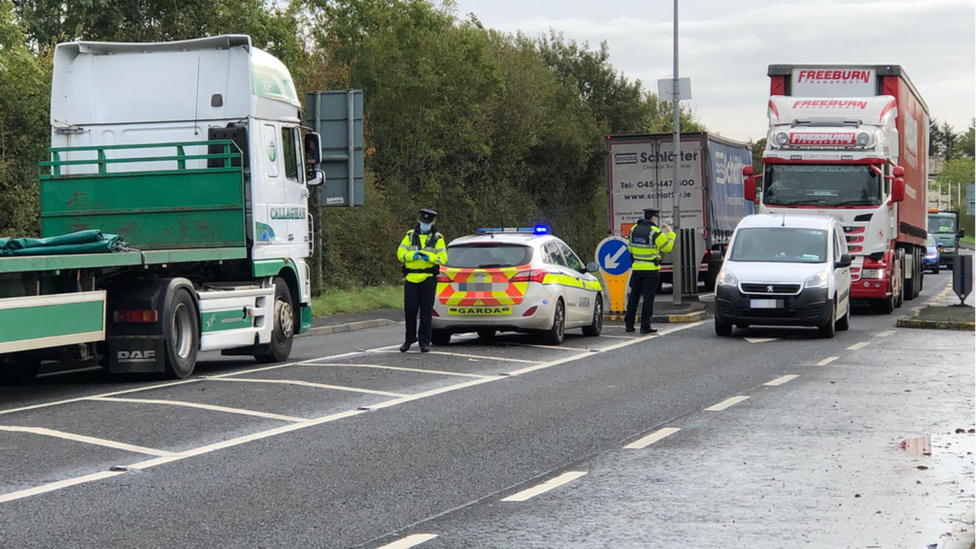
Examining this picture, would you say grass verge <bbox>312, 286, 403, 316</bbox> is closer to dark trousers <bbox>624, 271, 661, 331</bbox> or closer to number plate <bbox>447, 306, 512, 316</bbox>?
dark trousers <bbox>624, 271, 661, 331</bbox>

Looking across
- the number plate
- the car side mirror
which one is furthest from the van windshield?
the car side mirror

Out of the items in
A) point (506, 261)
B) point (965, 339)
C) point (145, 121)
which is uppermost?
point (145, 121)

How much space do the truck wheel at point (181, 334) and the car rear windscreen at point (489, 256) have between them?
467cm

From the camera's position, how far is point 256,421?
11.0m

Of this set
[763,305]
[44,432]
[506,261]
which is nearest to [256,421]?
[44,432]

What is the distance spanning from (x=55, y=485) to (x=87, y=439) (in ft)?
6.10

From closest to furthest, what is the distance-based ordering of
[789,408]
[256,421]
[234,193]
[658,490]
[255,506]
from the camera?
[255,506], [658,490], [256,421], [789,408], [234,193]

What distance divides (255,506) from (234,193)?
7.89 meters

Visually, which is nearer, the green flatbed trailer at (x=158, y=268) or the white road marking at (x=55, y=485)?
the white road marking at (x=55, y=485)

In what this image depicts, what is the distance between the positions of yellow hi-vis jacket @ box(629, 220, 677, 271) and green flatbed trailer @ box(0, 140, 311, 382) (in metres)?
5.79

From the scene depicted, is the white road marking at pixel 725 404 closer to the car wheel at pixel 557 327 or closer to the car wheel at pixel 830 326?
the car wheel at pixel 557 327

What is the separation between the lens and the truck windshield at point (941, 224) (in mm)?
58844

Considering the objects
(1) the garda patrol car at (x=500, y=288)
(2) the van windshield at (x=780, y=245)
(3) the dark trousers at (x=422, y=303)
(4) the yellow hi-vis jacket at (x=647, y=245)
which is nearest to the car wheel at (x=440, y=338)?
(1) the garda patrol car at (x=500, y=288)

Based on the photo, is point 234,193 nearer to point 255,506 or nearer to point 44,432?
point 44,432
